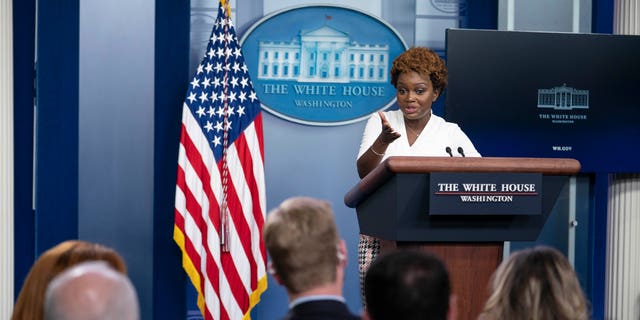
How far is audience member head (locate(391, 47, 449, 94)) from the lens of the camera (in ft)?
12.8

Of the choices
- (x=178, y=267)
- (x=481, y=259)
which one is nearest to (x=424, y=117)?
(x=481, y=259)

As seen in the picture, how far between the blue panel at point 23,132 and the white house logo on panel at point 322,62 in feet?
4.04

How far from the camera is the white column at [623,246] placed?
552 centimetres

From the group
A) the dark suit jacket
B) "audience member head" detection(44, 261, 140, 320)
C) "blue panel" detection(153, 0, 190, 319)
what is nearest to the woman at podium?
"blue panel" detection(153, 0, 190, 319)

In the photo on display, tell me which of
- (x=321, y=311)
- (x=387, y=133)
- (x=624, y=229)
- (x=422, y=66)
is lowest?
(x=624, y=229)

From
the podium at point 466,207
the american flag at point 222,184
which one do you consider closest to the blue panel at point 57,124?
the american flag at point 222,184

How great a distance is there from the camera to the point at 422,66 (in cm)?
390

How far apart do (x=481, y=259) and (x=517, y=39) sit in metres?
2.32

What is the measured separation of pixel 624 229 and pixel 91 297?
15.5ft

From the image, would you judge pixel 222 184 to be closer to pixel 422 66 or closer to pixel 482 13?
pixel 422 66

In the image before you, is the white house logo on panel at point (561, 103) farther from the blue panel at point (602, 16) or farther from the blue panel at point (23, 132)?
the blue panel at point (23, 132)

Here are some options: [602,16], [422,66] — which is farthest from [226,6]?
[602,16]

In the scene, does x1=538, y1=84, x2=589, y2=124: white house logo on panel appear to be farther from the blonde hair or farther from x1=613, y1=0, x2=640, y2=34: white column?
the blonde hair

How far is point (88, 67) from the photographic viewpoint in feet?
16.6
